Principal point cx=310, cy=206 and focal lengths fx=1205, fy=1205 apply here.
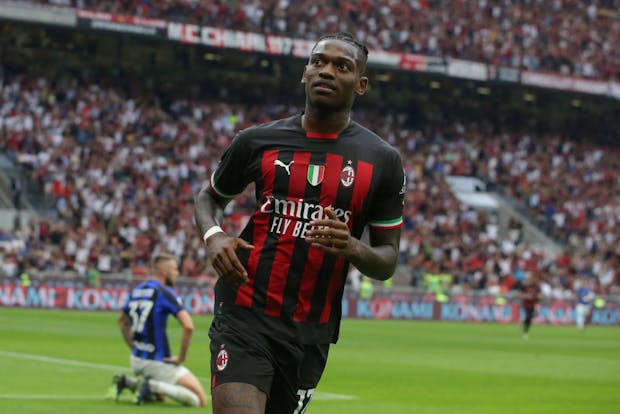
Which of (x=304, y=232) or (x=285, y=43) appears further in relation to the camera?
(x=285, y=43)

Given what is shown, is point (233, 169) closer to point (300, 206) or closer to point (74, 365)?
point (300, 206)

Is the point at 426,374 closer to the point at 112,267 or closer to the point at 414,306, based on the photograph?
the point at 112,267

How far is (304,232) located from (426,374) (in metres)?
14.4

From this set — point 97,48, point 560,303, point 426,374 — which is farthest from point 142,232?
point 426,374

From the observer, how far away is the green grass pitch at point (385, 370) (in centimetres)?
1451

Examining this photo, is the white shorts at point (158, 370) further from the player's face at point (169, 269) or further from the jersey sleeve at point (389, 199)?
the jersey sleeve at point (389, 199)

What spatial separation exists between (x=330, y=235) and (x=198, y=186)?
37109 millimetres

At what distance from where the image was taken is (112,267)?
36.6 m

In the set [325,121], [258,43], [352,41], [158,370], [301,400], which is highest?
[352,41]

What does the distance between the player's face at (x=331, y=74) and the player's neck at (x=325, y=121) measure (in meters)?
0.09

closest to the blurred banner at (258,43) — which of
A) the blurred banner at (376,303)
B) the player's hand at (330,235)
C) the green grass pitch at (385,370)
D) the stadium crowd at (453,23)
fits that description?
the stadium crowd at (453,23)

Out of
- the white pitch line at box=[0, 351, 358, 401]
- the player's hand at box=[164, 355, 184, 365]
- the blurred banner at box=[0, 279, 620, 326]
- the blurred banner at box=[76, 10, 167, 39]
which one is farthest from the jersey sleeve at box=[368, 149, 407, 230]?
the blurred banner at box=[76, 10, 167, 39]

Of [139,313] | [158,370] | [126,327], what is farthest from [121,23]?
[139,313]

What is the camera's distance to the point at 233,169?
6.10 metres
